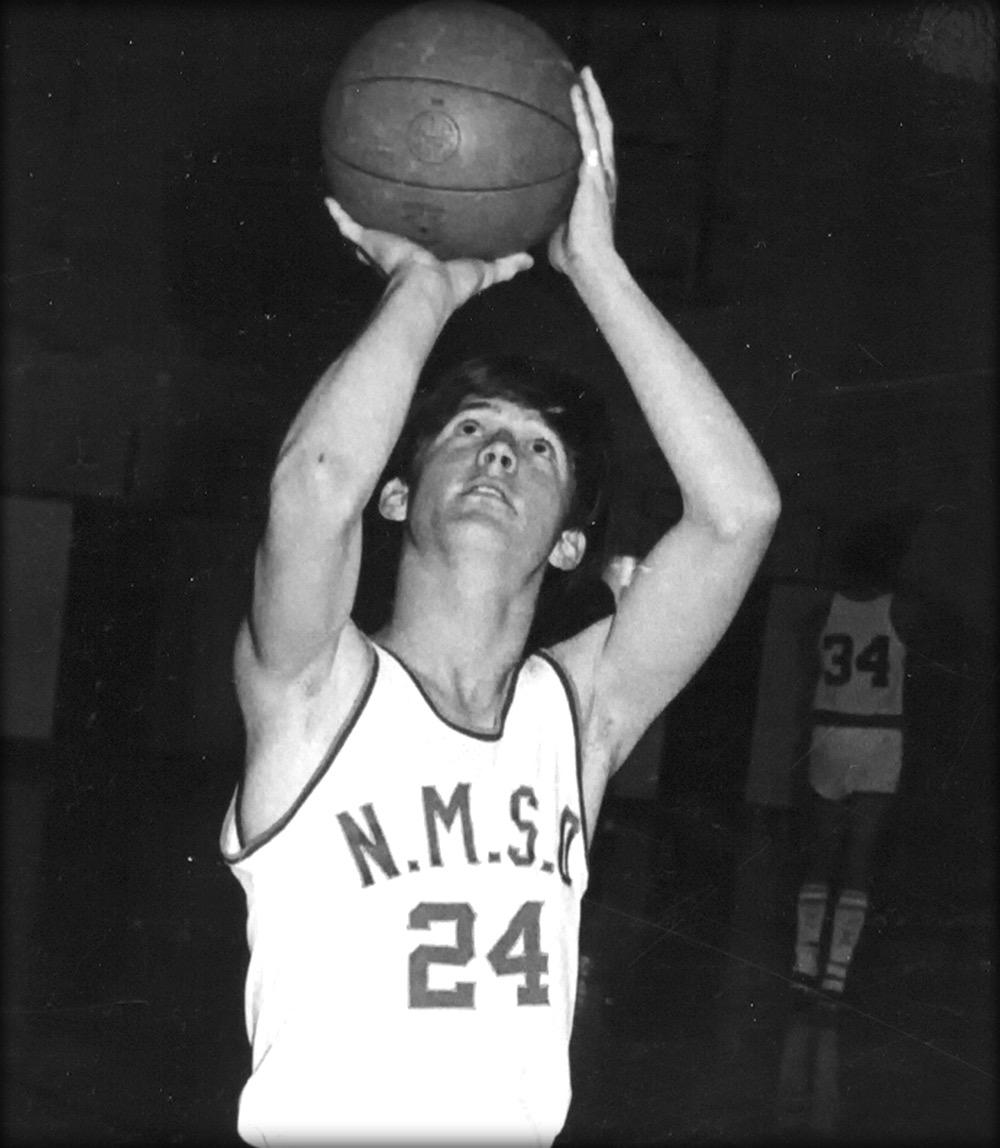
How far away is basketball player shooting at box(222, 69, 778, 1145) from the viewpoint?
1710 mm

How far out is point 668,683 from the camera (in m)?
1.99

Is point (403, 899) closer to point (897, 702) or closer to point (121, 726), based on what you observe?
point (897, 702)

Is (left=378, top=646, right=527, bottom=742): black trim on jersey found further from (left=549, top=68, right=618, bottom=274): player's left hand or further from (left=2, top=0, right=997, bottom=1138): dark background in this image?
(left=2, top=0, right=997, bottom=1138): dark background

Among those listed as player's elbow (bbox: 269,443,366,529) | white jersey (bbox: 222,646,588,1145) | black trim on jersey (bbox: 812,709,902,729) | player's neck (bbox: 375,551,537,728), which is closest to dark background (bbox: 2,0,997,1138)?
black trim on jersey (bbox: 812,709,902,729)

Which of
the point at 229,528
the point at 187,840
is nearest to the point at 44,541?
the point at 229,528

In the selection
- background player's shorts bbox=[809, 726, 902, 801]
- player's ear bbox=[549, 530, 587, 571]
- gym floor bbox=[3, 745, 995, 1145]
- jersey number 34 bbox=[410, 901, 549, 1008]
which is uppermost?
player's ear bbox=[549, 530, 587, 571]

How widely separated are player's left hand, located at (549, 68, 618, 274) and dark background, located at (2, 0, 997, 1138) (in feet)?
5.18

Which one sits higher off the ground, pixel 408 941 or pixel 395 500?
pixel 395 500

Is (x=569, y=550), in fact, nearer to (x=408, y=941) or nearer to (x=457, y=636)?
(x=457, y=636)

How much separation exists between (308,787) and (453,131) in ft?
2.53

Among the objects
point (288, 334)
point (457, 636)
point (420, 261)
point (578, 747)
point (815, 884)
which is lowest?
point (815, 884)

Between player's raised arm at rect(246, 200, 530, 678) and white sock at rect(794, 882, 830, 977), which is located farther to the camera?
white sock at rect(794, 882, 830, 977)

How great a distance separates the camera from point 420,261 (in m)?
1.86

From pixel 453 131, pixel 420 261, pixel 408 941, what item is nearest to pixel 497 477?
pixel 420 261
